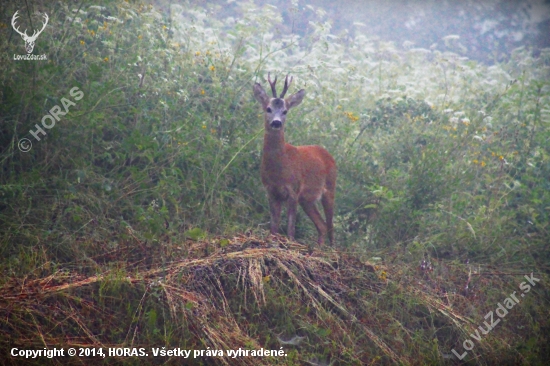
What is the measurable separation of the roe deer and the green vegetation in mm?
230

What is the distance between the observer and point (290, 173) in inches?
267

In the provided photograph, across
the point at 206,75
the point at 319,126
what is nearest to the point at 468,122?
the point at 319,126

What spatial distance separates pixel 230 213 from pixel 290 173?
0.76 metres

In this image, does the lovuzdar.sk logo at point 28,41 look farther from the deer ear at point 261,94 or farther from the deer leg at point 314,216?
the deer leg at point 314,216

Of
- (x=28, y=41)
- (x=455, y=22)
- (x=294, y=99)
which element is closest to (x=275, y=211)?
(x=294, y=99)

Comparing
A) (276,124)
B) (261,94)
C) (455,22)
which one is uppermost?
(455,22)

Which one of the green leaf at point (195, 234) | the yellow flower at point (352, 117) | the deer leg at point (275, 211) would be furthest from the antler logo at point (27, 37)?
the yellow flower at point (352, 117)

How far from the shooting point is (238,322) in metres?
4.82

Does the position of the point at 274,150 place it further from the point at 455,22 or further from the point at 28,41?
the point at 455,22

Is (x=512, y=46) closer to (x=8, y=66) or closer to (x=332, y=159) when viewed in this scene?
(x=332, y=159)

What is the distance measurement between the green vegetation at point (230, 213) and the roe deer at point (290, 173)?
0.76ft

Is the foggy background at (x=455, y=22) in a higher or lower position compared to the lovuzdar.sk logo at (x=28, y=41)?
higher

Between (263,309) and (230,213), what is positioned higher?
(230,213)

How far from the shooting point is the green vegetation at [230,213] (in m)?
4.71
